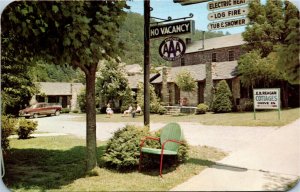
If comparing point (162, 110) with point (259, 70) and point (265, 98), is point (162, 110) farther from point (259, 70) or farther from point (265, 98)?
point (265, 98)

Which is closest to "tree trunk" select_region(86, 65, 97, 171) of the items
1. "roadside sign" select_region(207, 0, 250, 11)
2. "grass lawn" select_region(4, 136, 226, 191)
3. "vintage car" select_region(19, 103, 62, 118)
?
"grass lawn" select_region(4, 136, 226, 191)

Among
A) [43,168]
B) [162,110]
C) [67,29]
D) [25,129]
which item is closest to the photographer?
[67,29]

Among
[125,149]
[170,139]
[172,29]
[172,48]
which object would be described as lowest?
[125,149]

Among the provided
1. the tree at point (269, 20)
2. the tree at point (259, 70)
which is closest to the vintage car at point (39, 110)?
the tree at point (259, 70)

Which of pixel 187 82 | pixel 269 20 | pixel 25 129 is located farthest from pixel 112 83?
pixel 269 20

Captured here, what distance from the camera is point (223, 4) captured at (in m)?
6.75

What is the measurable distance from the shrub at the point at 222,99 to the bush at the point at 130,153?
13.0 meters

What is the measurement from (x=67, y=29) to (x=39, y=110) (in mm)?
32589

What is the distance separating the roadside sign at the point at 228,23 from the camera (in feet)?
21.7

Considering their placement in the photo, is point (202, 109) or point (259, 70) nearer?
point (259, 70)

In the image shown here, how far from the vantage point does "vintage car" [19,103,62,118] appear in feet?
118

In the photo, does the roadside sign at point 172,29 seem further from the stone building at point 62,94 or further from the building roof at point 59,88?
the building roof at point 59,88

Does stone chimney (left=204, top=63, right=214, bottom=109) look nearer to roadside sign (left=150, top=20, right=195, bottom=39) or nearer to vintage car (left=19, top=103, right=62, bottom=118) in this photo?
roadside sign (left=150, top=20, right=195, bottom=39)

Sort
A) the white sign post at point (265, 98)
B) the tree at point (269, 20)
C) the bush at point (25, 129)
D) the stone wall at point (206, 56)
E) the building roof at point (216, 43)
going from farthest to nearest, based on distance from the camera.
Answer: the building roof at point (216, 43) → the stone wall at point (206, 56) → the bush at point (25, 129) → the white sign post at point (265, 98) → the tree at point (269, 20)
